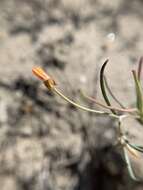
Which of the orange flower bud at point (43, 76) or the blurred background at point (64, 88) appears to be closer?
the orange flower bud at point (43, 76)

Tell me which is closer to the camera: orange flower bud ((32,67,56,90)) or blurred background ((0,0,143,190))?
orange flower bud ((32,67,56,90))

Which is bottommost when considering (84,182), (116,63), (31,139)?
(84,182)

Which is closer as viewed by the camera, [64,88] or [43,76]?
[43,76]

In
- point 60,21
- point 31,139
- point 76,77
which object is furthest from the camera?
point 60,21

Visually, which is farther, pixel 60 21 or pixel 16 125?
pixel 60 21

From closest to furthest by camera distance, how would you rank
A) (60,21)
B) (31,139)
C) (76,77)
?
(31,139)
(76,77)
(60,21)

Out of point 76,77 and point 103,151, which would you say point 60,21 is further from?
point 103,151

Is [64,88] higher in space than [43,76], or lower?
higher

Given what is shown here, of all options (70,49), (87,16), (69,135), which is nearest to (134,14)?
(87,16)
